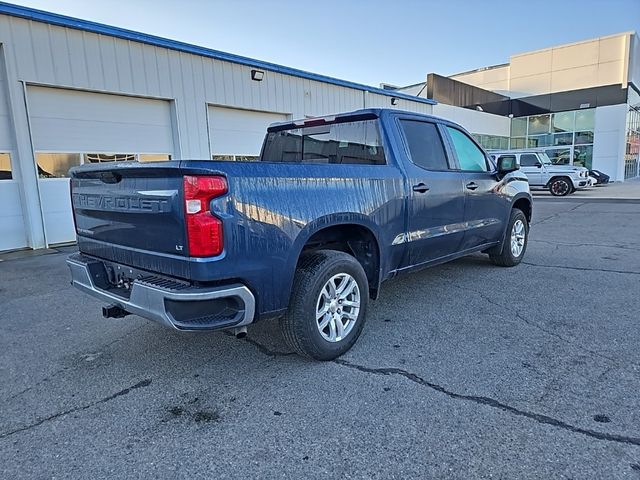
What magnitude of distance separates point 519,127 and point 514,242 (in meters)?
28.9

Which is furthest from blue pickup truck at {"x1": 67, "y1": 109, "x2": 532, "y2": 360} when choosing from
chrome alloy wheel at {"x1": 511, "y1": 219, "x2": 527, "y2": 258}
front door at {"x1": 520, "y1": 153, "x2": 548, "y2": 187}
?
front door at {"x1": 520, "y1": 153, "x2": 548, "y2": 187}

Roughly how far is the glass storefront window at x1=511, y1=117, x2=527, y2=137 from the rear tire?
1393 centimetres

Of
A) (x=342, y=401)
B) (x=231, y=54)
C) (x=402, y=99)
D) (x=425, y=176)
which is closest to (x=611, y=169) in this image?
(x=402, y=99)

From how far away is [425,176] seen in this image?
13.8ft

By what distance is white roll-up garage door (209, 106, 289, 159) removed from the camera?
436 inches

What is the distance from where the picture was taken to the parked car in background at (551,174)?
60.1 ft

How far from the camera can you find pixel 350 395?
9.25 ft

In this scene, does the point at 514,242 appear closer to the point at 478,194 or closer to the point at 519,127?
the point at 478,194

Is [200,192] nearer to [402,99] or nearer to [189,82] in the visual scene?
[189,82]

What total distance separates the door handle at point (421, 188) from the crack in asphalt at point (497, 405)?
1.71m

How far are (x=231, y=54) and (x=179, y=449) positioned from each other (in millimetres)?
10521

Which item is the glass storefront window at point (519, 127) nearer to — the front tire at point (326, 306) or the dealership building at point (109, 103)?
the dealership building at point (109, 103)

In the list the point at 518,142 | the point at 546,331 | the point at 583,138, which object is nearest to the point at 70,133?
the point at 546,331

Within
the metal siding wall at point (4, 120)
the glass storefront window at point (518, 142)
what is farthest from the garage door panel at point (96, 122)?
the glass storefront window at point (518, 142)
